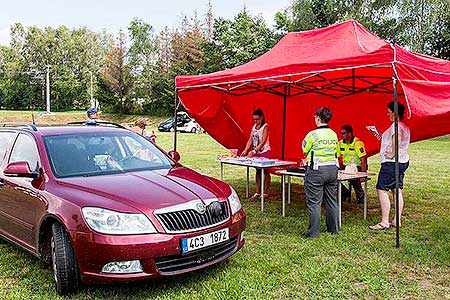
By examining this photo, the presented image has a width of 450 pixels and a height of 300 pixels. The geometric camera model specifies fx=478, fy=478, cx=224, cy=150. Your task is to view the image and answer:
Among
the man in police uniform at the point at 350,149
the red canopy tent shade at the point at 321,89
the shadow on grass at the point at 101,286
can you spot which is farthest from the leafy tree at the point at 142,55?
the shadow on grass at the point at 101,286

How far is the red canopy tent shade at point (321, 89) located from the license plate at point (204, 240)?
2754 millimetres

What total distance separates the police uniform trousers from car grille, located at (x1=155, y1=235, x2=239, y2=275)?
6.42 ft

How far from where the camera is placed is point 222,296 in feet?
13.9

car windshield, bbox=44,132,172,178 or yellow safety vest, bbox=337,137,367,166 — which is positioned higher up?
car windshield, bbox=44,132,172,178

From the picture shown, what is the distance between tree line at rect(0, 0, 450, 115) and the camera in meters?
31.6

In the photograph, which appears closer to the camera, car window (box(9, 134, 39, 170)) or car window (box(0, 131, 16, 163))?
car window (box(9, 134, 39, 170))

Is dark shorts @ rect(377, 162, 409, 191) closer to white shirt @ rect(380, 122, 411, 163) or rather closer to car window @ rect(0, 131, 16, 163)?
white shirt @ rect(380, 122, 411, 163)

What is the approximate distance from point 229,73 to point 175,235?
437cm

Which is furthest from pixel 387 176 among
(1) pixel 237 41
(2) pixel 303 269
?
(1) pixel 237 41

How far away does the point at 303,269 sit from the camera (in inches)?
197

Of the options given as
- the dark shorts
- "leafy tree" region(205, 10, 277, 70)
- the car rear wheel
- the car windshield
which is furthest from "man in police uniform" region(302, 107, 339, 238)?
"leafy tree" region(205, 10, 277, 70)

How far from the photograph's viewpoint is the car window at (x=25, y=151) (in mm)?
4975

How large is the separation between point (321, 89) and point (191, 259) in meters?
6.44

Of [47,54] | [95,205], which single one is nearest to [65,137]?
[95,205]
